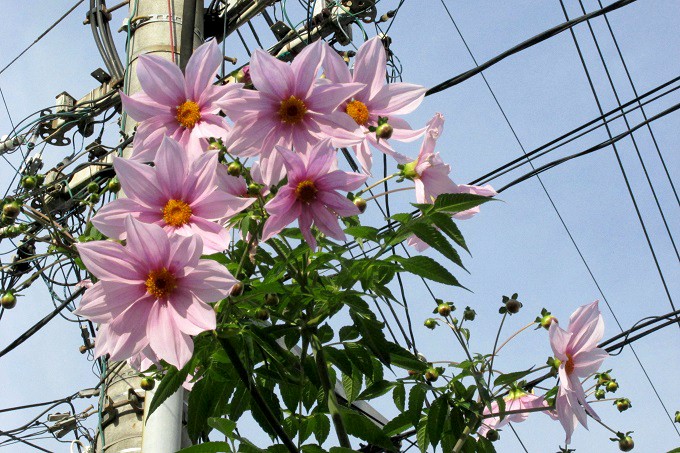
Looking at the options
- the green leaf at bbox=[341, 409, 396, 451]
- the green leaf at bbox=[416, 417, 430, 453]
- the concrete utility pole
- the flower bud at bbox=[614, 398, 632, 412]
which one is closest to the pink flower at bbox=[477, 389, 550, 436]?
the green leaf at bbox=[416, 417, 430, 453]

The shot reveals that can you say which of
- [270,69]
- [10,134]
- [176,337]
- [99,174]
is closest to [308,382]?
[176,337]

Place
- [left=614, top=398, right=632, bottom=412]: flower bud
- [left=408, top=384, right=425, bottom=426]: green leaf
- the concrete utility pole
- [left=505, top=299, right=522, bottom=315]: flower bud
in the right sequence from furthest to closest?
the concrete utility pole, [left=614, top=398, right=632, bottom=412]: flower bud, [left=505, top=299, right=522, bottom=315]: flower bud, [left=408, top=384, right=425, bottom=426]: green leaf

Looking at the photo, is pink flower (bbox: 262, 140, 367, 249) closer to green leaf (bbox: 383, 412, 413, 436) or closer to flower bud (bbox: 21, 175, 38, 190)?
green leaf (bbox: 383, 412, 413, 436)

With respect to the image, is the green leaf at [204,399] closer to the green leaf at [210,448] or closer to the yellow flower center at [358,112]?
the green leaf at [210,448]

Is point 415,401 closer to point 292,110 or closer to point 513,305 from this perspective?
point 513,305

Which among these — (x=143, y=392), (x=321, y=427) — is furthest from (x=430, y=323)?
(x=143, y=392)

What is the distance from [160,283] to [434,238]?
16.6 inches

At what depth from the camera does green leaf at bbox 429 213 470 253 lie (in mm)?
1290

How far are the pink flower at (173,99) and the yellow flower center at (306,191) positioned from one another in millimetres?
183

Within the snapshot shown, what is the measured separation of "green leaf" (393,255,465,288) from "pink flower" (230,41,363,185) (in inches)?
8.4

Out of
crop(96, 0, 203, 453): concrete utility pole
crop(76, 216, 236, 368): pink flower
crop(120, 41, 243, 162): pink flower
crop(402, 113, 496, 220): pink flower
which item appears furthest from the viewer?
crop(96, 0, 203, 453): concrete utility pole

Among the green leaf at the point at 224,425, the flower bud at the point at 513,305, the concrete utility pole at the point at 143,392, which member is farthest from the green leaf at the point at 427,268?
the concrete utility pole at the point at 143,392

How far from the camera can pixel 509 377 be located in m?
1.50

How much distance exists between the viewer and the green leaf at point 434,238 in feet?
4.23
